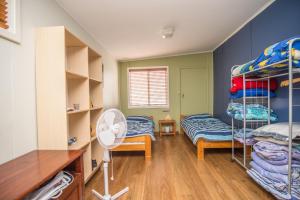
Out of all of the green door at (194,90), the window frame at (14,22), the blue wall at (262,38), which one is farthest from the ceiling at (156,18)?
the green door at (194,90)

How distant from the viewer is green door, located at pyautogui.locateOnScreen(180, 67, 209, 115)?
4859 millimetres

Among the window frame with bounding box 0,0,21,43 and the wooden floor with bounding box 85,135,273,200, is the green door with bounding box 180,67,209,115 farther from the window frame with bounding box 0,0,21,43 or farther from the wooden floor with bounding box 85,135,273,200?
the window frame with bounding box 0,0,21,43

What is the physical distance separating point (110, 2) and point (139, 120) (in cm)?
283

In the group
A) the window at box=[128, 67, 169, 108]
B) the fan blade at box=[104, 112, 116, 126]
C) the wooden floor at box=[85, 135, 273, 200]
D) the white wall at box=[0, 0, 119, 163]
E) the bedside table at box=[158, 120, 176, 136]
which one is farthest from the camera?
the window at box=[128, 67, 169, 108]

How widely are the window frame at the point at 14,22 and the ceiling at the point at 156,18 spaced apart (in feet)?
2.35

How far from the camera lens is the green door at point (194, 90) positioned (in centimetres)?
486

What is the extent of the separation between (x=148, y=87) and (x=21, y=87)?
3.79 metres

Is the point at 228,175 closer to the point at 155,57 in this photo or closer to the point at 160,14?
the point at 160,14

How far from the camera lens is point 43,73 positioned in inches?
59.7

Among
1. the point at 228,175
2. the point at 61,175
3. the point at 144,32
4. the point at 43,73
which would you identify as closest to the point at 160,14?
the point at 144,32

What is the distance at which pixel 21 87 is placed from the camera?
1.39m

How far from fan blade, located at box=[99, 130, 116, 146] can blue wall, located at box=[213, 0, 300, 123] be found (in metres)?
2.08

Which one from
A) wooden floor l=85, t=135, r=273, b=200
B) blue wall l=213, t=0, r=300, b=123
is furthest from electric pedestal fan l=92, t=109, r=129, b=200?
blue wall l=213, t=0, r=300, b=123

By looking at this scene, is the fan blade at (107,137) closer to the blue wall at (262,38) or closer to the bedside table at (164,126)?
the blue wall at (262,38)
